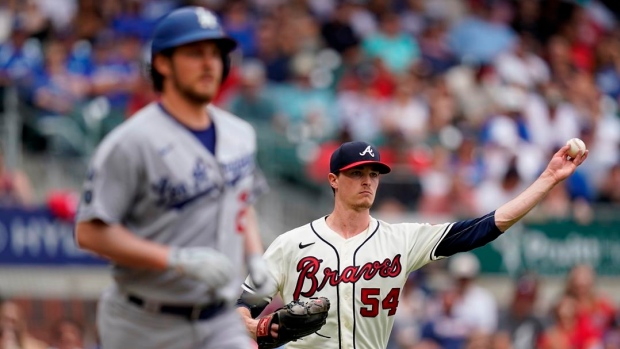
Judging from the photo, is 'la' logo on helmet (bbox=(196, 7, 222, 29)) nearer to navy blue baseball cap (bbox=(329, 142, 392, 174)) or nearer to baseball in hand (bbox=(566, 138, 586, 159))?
navy blue baseball cap (bbox=(329, 142, 392, 174))

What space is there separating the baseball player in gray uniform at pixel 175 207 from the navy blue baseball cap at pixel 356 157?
6.53 feet

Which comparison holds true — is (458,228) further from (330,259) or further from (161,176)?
(161,176)

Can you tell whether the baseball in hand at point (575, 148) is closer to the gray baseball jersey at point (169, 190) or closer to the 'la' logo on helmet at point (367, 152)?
the 'la' logo on helmet at point (367, 152)

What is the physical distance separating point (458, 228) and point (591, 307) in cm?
737

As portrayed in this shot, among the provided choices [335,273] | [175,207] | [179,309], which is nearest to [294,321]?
[335,273]

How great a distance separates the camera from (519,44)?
19031 millimetres

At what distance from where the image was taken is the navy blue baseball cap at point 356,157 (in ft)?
23.7

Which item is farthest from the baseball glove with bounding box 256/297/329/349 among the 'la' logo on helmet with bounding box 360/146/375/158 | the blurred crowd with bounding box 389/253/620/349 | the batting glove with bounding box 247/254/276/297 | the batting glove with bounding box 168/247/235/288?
the blurred crowd with bounding box 389/253/620/349

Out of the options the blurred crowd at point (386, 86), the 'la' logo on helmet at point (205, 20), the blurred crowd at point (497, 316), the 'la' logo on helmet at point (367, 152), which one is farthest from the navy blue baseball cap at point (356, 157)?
the blurred crowd at point (386, 86)

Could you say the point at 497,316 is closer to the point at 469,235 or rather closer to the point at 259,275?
the point at 469,235

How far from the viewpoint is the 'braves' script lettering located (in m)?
7.10

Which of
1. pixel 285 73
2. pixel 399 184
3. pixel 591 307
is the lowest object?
pixel 591 307

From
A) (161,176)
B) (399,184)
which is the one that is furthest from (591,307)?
(161,176)

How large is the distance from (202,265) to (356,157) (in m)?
2.48
